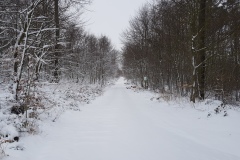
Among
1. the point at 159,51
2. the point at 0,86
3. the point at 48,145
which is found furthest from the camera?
the point at 159,51

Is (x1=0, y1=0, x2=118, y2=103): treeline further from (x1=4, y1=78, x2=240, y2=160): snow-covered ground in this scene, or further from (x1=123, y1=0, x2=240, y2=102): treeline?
(x1=123, y1=0, x2=240, y2=102): treeline

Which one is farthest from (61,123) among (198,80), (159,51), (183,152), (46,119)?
(159,51)

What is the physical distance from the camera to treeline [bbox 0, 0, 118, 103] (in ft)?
23.9

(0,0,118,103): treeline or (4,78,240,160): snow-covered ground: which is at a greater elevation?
(0,0,118,103): treeline

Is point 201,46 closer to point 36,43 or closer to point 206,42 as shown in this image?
point 206,42

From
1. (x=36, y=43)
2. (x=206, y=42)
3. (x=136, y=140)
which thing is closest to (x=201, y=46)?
(x=206, y=42)

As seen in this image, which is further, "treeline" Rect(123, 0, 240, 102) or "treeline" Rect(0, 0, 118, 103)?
"treeline" Rect(123, 0, 240, 102)

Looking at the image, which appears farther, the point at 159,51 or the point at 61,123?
the point at 159,51

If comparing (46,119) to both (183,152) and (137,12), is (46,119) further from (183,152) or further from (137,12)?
(137,12)

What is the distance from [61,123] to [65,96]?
5.62 m

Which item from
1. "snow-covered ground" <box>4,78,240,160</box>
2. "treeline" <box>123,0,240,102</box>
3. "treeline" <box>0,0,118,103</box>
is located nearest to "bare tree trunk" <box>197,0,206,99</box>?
"treeline" <box>123,0,240,102</box>

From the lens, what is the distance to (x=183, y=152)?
482cm

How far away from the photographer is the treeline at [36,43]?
729cm

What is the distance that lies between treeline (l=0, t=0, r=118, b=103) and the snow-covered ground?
2.03 metres
